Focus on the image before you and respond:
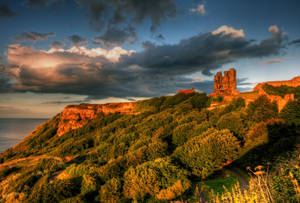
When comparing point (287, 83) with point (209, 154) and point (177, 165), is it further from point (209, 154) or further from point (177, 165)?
point (177, 165)

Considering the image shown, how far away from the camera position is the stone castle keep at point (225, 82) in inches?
4156

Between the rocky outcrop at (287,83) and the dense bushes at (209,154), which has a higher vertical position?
the rocky outcrop at (287,83)

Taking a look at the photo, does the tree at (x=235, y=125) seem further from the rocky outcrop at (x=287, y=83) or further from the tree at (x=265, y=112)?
the rocky outcrop at (x=287, y=83)

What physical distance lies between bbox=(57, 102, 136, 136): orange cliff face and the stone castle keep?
189 ft

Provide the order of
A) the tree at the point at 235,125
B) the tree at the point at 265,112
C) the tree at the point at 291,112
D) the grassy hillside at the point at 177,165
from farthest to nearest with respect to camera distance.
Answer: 1. the tree at the point at 265,112
2. the tree at the point at 235,125
3. the tree at the point at 291,112
4. the grassy hillside at the point at 177,165

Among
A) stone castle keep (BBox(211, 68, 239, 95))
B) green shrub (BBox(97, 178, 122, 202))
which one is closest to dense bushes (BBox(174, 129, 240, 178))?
green shrub (BBox(97, 178, 122, 202))

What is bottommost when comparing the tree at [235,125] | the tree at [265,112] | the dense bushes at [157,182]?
the dense bushes at [157,182]

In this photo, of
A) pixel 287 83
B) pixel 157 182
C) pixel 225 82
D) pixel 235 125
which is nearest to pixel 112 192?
pixel 157 182

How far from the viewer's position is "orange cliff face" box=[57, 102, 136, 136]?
115 metres

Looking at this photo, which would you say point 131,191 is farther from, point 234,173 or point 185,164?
point 234,173

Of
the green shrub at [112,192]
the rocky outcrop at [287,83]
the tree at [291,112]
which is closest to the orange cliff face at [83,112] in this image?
the rocky outcrop at [287,83]

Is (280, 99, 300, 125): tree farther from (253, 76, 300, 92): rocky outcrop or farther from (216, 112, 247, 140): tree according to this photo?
(253, 76, 300, 92): rocky outcrop

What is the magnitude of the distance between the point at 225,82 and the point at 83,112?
9865 cm

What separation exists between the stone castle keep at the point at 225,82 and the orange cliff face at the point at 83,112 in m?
57.7
